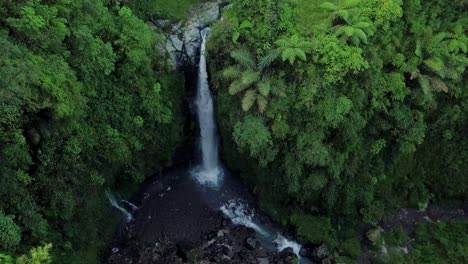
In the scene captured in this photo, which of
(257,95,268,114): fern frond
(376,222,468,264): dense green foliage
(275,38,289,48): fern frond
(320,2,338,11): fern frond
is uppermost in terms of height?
(320,2,338,11): fern frond

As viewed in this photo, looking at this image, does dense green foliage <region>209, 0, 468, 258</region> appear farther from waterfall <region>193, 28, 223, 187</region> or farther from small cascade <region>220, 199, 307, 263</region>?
waterfall <region>193, 28, 223, 187</region>

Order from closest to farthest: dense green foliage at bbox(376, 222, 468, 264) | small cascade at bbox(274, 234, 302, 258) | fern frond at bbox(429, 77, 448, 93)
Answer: fern frond at bbox(429, 77, 448, 93) → dense green foliage at bbox(376, 222, 468, 264) → small cascade at bbox(274, 234, 302, 258)

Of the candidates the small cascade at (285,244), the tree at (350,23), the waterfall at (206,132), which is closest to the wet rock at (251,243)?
the small cascade at (285,244)

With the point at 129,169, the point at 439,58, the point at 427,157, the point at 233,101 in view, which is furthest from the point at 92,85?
the point at 427,157

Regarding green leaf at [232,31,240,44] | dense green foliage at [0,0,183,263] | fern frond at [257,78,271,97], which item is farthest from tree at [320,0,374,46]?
dense green foliage at [0,0,183,263]

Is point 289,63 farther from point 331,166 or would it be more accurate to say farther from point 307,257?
point 307,257

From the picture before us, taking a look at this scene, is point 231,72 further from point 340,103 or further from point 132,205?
point 132,205

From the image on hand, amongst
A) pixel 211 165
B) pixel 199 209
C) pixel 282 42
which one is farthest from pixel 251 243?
pixel 282 42
